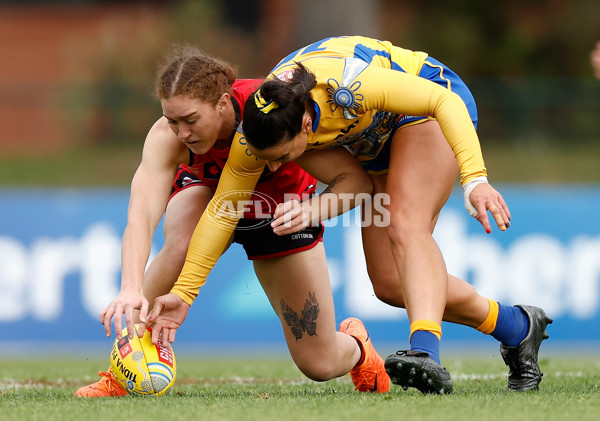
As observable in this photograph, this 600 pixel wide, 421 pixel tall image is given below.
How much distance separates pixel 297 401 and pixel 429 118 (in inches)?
61.6

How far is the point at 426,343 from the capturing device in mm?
4434

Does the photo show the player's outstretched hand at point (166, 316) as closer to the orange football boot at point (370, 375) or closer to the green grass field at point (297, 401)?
the green grass field at point (297, 401)

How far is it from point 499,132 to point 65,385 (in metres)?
10.2

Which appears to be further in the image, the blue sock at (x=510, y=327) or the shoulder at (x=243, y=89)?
the blue sock at (x=510, y=327)

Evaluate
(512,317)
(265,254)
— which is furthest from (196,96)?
(512,317)

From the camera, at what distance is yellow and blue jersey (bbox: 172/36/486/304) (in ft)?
14.7

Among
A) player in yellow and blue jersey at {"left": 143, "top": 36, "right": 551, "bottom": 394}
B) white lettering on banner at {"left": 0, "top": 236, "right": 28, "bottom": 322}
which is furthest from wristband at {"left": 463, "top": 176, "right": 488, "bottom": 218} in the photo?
white lettering on banner at {"left": 0, "top": 236, "right": 28, "bottom": 322}

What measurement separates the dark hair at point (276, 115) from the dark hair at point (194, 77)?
0.28m

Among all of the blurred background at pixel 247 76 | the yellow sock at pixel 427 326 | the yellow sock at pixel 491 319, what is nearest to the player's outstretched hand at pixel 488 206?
the yellow sock at pixel 427 326

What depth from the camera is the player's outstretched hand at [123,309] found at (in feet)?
14.1

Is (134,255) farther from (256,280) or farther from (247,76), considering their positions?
(247,76)

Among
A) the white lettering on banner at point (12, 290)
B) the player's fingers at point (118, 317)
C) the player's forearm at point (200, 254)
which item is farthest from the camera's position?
the white lettering on banner at point (12, 290)

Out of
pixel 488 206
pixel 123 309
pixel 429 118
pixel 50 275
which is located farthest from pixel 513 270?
pixel 123 309

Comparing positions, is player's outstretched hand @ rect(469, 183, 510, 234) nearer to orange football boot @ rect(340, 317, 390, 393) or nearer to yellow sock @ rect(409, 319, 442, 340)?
yellow sock @ rect(409, 319, 442, 340)
